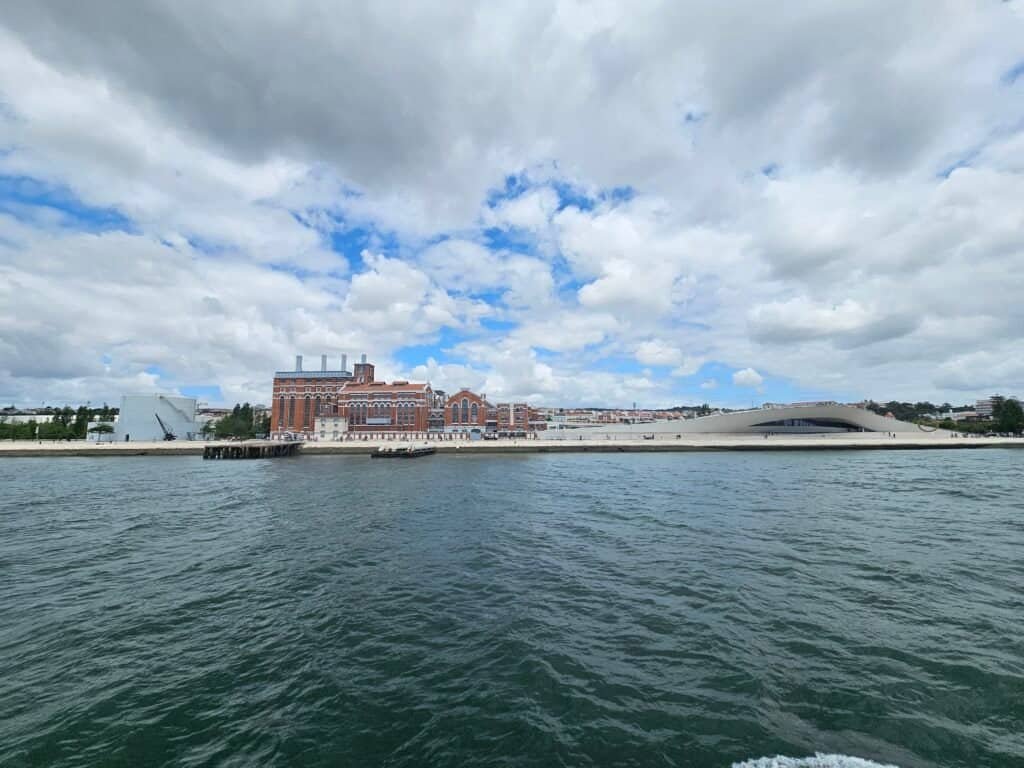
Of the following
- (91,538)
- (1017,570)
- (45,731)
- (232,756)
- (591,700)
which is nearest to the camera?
(232,756)

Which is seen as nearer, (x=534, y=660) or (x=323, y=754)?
(x=323, y=754)

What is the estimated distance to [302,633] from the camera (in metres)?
9.47

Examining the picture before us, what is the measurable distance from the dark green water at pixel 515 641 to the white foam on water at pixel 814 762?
0.56 feet

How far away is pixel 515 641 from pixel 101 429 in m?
107

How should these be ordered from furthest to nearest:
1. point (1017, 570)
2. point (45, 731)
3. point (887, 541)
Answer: point (887, 541) < point (1017, 570) < point (45, 731)

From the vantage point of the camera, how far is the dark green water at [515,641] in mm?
6117

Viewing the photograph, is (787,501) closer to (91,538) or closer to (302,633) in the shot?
(302,633)

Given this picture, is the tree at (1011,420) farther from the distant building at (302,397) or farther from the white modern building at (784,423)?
the distant building at (302,397)

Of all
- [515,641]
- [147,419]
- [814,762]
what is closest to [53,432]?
[147,419]

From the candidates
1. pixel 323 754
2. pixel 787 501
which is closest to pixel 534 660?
pixel 323 754

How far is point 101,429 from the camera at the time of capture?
84.3m

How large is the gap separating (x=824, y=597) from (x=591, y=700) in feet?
24.0

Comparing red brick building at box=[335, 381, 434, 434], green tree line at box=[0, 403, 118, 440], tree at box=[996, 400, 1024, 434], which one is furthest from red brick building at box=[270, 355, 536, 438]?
tree at box=[996, 400, 1024, 434]

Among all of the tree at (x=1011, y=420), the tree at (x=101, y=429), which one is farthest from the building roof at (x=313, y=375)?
the tree at (x=1011, y=420)
